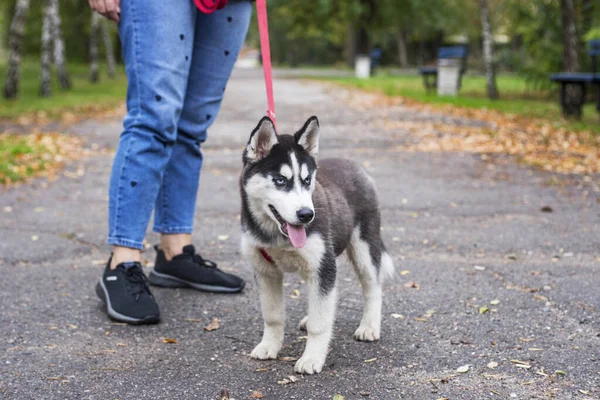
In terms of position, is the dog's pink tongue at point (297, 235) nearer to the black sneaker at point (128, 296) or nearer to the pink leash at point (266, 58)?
the pink leash at point (266, 58)

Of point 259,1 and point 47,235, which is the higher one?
point 259,1

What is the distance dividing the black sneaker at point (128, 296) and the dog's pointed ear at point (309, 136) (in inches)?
49.5

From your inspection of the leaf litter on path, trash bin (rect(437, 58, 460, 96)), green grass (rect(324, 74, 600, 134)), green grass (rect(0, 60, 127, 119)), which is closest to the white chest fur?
the leaf litter on path

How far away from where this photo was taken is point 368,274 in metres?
3.59

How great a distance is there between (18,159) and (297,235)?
24.1 ft

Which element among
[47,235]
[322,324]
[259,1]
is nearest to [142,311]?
[322,324]

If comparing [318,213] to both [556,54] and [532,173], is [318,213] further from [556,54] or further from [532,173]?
[556,54]

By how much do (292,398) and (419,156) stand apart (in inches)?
298

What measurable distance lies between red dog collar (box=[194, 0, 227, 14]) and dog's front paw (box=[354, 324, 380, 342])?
1.81 metres

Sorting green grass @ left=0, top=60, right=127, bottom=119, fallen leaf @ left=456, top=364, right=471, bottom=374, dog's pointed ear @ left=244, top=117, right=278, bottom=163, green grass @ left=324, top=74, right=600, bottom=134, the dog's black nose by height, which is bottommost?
green grass @ left=324, top=74, right=600, bottom=134

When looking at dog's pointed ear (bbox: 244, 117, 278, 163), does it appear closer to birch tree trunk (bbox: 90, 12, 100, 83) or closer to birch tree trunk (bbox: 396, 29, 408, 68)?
birch tree trunk (bbox: 90, 12, 100, 83)

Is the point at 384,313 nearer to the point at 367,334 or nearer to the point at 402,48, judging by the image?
the point at 367,334

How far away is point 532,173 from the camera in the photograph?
8578mm

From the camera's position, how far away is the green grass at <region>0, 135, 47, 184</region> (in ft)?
27.5
